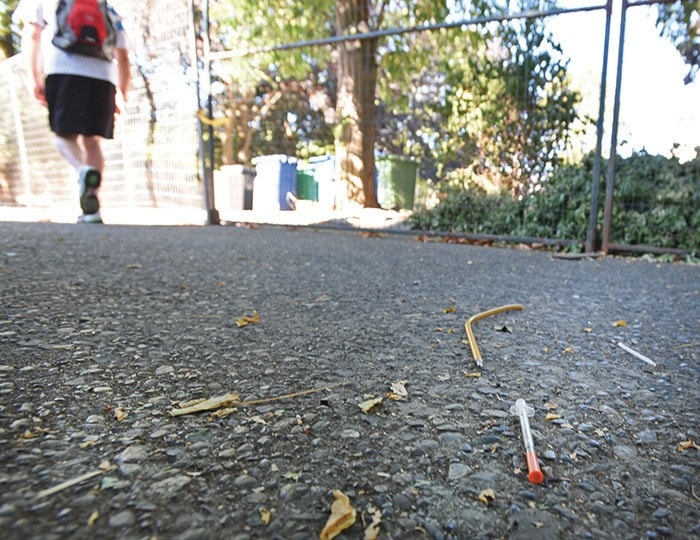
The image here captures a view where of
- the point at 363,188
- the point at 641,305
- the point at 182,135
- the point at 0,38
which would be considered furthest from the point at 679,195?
the point at 0,38

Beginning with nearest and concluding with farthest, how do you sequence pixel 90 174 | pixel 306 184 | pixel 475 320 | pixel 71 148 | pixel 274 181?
1. pixel 475 320
2. pixel 90 174
3. pixel 71 148
4. pixel 274 181
5. pixel 306 184

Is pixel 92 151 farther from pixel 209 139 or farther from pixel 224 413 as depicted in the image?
pixel 224 413

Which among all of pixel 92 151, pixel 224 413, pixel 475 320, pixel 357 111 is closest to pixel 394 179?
pixel 357 111

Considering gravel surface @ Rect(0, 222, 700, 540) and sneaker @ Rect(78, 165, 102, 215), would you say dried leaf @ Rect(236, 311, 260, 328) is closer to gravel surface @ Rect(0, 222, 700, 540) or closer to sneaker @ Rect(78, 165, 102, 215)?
gravel surface @ Rect(0, 222, 700, 540)

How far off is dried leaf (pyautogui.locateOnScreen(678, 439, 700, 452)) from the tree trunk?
5.31m

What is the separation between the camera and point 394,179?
7.49 metres

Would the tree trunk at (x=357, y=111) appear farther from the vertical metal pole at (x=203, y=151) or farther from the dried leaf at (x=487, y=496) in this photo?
the dried leaf at (x=487, y=496)

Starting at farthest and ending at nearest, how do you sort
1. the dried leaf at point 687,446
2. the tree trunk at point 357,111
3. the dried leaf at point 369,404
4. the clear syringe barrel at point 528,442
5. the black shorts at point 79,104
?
the tree trunk at point 357,111 < the black shorts at point 79,104 < the dried leaf at point 369,404 < the dried leaf at point 687,446 < the clear syringe barrel at point 528,442

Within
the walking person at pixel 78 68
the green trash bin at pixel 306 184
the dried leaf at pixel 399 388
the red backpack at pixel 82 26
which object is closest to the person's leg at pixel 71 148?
the walking person at pixel 78 68

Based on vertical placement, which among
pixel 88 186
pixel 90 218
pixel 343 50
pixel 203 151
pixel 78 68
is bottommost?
pixel 90 218

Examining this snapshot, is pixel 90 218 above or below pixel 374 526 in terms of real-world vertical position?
above

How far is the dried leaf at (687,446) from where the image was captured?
0.99m

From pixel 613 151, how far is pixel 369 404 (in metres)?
3.67

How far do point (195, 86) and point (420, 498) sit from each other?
5697 mm
